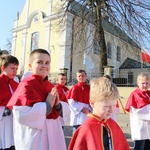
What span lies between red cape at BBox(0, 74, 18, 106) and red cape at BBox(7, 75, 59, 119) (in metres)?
0.86

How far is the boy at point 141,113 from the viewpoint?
464cm

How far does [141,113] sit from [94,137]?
101 inches

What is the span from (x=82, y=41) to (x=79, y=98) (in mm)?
16307

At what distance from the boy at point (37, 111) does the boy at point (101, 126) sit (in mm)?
524

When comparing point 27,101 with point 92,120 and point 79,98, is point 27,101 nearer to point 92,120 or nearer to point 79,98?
point 92,120

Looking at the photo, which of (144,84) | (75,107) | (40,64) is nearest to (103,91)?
(40,64)

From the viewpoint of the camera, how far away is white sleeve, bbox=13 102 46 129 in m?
2.73

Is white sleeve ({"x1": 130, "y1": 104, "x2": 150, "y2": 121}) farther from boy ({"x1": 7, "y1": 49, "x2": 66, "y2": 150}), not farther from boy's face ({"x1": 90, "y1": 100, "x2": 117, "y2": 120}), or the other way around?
A: boy's face ({"x1": 90, "y1": 100, "x2": 117, "y2": 120})

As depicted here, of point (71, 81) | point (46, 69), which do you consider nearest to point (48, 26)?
point (71, 81)

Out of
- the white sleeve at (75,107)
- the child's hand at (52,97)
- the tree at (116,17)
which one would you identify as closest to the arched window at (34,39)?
the tree at (116,17)

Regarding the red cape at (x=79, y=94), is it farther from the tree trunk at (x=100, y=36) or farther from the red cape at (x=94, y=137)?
the tree trunk at (x=100, y=36)

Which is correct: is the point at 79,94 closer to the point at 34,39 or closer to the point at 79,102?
the point at 79,102

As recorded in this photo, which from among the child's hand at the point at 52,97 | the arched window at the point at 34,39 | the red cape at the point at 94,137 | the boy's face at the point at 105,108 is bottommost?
the red cape at the point at 94,137

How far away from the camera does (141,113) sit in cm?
467
